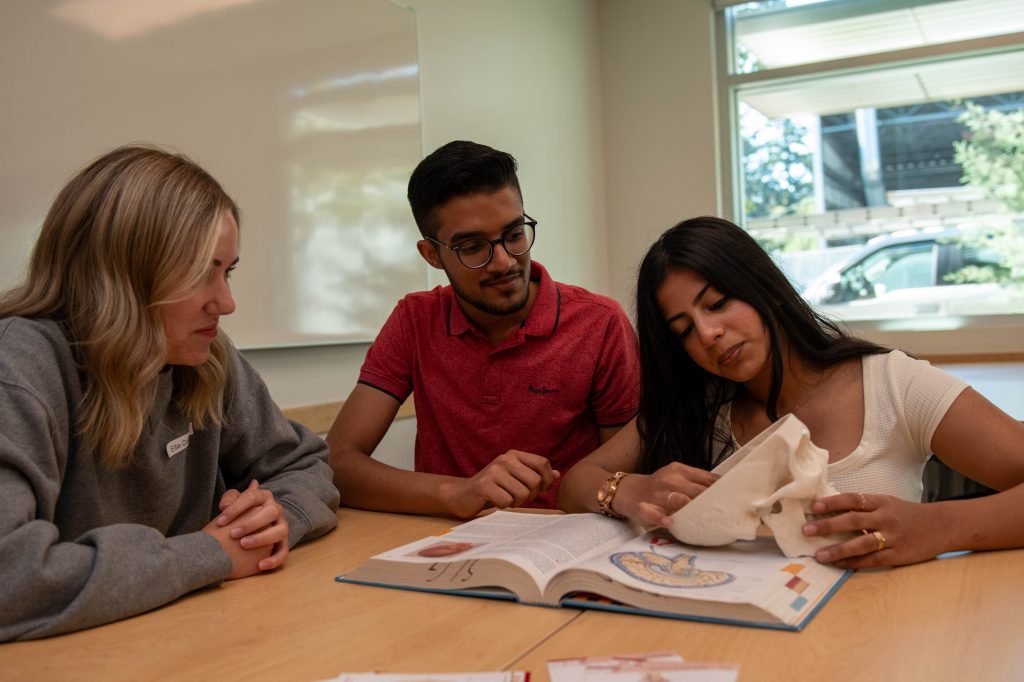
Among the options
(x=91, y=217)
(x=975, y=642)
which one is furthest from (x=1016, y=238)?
(x=91, y=217)

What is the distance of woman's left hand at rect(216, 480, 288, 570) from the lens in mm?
1254

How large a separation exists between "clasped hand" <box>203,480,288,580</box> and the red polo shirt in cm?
75

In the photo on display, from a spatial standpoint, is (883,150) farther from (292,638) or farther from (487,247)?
(292,638)

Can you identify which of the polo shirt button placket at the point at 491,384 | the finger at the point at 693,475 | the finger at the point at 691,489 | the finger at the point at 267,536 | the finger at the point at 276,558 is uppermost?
the polo shirt button placket at the point at 491,384

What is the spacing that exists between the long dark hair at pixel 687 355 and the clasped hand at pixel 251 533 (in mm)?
692

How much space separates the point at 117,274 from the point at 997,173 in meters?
4.46

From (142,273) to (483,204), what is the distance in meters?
0.85

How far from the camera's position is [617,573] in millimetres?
1042

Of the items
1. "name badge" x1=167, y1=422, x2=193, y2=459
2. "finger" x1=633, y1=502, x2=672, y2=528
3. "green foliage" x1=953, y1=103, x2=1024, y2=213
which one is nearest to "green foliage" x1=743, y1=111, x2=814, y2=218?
"green foliage" x1=953, y1=103, x2=1024, y2=213

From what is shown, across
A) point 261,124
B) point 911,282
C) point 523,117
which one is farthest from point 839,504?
point 911,282

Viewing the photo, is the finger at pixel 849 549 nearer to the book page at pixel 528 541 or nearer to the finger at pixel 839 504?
the finger at pixel 839 504

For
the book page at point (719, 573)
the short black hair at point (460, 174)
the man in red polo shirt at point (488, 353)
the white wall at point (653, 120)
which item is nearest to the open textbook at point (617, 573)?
the book page at point (719, 573)

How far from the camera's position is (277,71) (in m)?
2.62

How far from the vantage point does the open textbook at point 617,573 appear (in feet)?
3.18
